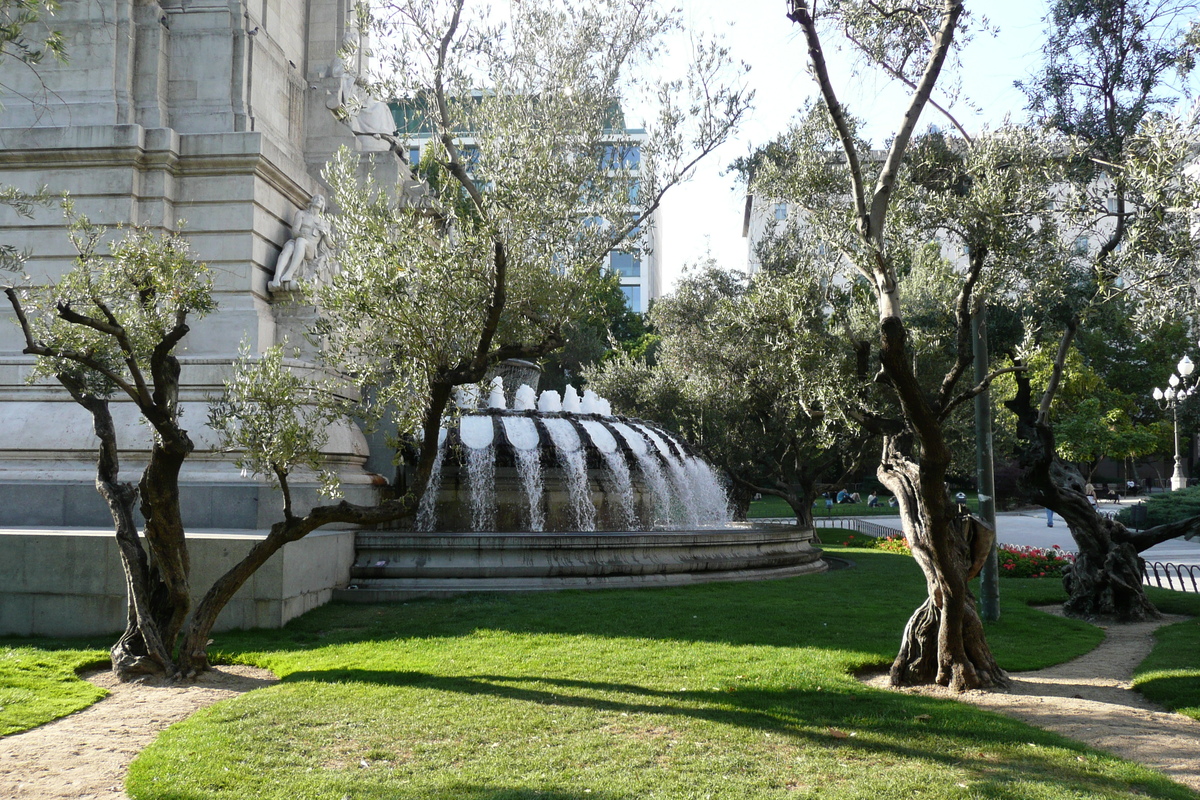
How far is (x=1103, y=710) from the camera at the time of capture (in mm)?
6789

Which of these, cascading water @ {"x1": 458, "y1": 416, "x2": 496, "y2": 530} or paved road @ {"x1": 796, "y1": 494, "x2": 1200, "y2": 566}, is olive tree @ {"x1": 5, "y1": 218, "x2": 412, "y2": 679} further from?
paved road @ {"x1": 796, "y1": 494, "x2": 1200, "y2": 566}

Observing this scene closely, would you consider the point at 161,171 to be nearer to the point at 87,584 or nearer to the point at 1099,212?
the point at 87,584

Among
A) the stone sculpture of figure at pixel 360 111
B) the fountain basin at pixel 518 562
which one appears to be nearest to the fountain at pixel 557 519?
the fountain basin at pixel 518 562

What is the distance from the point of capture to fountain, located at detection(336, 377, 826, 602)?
37.4ft

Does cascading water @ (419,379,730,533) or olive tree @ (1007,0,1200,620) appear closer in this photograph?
olive tree @ (1007,0,1200,620)

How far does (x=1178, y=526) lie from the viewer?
1141cm

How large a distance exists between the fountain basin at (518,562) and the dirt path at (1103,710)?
4.53m

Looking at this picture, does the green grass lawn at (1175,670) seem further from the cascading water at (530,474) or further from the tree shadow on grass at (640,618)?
the cascading water at (530,474)

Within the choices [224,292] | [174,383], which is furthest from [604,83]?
[174,383]

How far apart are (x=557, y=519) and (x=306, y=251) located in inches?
225

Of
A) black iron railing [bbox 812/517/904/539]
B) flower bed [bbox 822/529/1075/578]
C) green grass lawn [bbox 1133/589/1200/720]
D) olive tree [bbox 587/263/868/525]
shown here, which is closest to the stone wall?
green grass lawn [bbox 1133/589/1200/720]

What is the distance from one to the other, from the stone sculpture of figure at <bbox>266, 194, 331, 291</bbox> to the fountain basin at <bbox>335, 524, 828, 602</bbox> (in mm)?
4459

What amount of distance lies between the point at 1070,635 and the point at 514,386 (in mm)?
11030

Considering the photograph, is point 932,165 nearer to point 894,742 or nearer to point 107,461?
point 894,742
